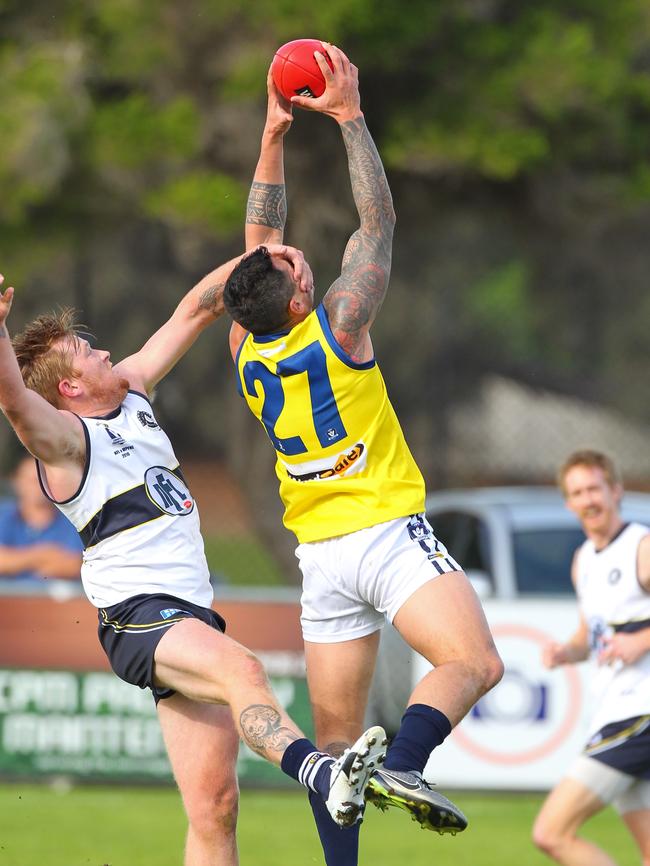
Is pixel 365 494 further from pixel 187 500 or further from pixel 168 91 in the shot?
pixel 168 91

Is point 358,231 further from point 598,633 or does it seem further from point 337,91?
point 598,633

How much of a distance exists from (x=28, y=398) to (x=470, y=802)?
595 cm

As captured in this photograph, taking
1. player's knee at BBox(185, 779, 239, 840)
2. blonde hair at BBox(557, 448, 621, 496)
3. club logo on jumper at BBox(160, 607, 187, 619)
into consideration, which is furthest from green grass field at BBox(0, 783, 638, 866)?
club logo on jumper at BBox(160, 607, 187, 619)

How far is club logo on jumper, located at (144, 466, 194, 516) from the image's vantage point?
5.45 metres

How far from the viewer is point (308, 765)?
4734 mm

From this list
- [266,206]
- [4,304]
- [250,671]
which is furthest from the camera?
[266,206]

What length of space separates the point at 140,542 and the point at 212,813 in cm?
104

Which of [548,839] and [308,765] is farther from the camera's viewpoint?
[548,839]

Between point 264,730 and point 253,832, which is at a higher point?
point 264,730

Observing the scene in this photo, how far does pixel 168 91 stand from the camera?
1418 centimetres

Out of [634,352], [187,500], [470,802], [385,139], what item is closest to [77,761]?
[470,802]

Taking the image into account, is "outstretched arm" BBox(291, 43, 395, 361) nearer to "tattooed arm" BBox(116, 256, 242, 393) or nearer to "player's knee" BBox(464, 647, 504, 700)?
"tattooed arm" BBox(116, 256, 242, 393)

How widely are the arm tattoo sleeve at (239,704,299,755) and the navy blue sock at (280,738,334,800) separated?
0.03 metres

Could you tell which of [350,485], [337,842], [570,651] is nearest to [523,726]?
[570,651]
